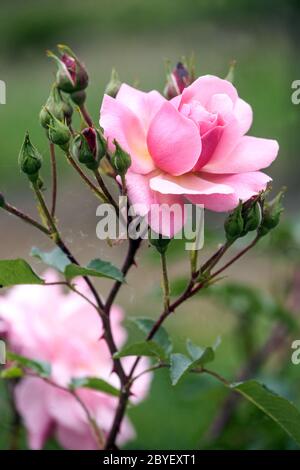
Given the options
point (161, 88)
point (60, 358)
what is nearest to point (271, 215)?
point (60, 358)

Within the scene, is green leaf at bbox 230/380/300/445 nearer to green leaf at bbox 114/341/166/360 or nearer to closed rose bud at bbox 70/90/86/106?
green leaf at bbox 114/341/166/360

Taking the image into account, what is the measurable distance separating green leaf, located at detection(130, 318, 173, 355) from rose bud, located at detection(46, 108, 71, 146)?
5.2 inches

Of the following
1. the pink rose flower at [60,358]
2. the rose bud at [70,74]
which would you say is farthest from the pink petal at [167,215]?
the pink rose flower at [60,358]

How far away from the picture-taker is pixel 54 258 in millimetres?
547

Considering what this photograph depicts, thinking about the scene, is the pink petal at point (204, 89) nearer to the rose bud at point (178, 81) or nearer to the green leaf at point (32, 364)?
the rose bud at point (178, 81)

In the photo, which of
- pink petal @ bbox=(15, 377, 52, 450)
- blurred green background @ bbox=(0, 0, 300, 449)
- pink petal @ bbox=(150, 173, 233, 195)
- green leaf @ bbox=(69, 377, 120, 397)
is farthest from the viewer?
blurred green background @ bbox=(0, 0, 300, 449)

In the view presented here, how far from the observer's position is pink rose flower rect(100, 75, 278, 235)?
1.54ft

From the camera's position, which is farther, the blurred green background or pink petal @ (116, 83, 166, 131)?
the blurred green background

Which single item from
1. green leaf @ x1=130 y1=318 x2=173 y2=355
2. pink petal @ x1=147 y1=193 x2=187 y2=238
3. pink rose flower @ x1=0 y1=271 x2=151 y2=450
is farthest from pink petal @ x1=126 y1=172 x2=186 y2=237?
pink rose flower @ x1=0 y1=271 x2=151 y2=450

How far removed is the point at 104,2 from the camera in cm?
783

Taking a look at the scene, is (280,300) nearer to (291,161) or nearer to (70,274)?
(70,274)

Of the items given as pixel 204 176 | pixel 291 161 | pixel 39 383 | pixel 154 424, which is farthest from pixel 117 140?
pixel 291 161

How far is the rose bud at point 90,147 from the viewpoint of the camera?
47 centimetres

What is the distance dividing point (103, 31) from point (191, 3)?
3.90 feet
